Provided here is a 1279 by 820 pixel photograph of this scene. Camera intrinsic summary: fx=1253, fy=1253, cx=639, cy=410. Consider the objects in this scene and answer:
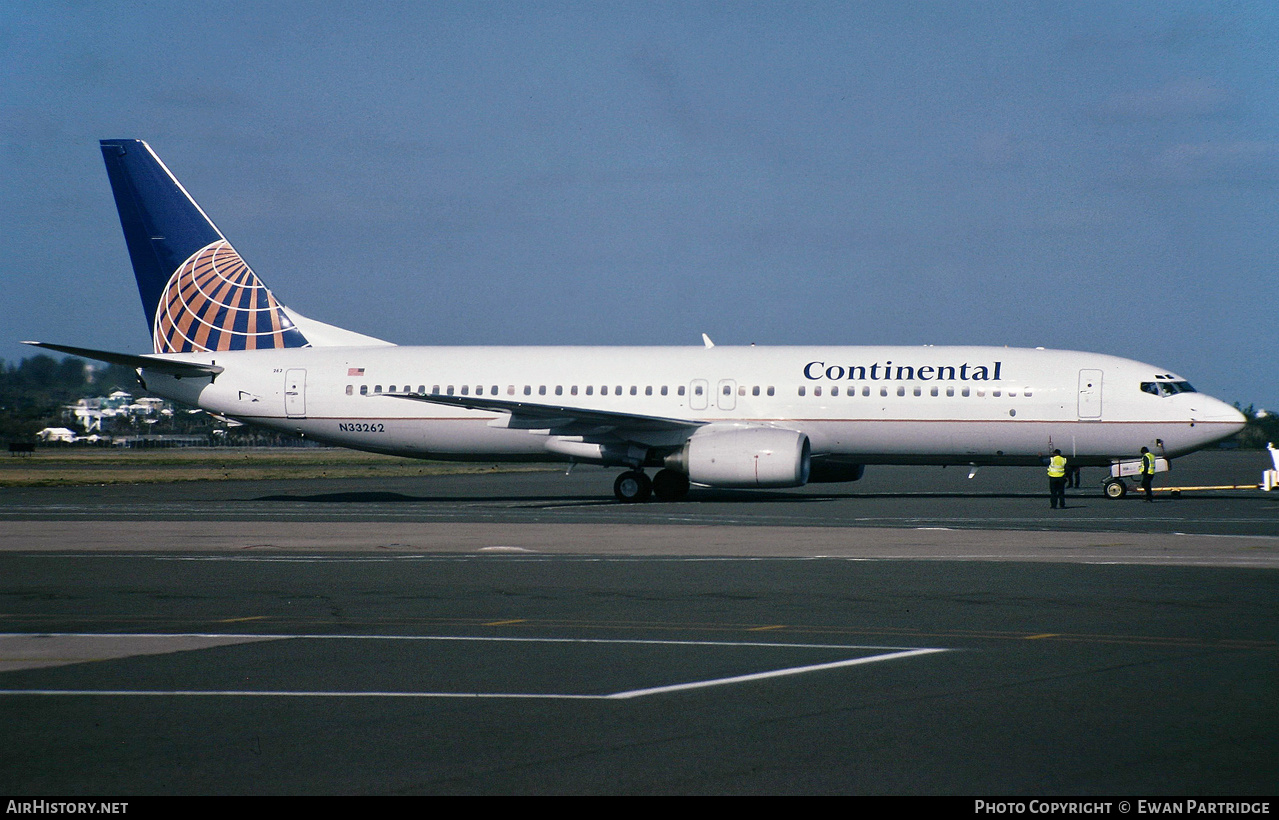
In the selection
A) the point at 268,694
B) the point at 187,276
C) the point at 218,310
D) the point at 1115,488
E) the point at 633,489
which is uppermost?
the point at 187,276

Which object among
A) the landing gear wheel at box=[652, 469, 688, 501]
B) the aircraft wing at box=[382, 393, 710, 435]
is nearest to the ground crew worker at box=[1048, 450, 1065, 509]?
the aircraft wing at box=[382, 393, 710, 435]

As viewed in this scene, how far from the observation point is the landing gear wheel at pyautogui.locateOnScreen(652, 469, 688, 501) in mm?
33375

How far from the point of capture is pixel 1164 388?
105 feet

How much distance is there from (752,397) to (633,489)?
13.2 feet

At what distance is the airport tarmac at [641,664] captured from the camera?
6625mm

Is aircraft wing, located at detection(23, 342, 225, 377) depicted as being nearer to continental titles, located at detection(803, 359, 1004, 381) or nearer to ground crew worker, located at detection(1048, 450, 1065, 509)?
continental titles, located at detection(803, 359, 1004, 381)

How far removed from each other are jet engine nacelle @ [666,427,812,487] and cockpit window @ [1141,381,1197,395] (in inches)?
350

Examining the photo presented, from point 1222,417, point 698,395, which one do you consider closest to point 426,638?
point 698,395

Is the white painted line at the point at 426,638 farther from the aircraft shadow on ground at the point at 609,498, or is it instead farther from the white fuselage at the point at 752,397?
the white fuselage at the point at 752,397

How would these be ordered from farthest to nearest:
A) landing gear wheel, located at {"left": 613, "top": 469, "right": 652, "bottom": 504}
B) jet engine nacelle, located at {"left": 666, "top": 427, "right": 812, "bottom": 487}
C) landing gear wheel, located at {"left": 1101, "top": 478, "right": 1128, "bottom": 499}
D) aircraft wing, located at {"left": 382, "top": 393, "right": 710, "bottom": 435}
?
landing gear wheel, located at {"left": 1101, "top": 478, "right": 1128, "bottom": 499}, landing gear wheel, located at {"left": 613, "top": 469, "right": 652, "bottom": 504}, aircraft wing, located at {"left": 382, "top": 393, "right": 710, "bottom": 435}, jet engine nacelle, located at {"left": 666, "top": 427, "right": 812, "bottom": 487}

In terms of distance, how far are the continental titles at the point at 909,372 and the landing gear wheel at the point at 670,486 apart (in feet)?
14.2

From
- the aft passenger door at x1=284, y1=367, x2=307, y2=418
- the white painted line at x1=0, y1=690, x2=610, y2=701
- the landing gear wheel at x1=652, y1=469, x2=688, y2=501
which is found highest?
the aft passenger door at x1=284, y1=367, x2=307, y2=418

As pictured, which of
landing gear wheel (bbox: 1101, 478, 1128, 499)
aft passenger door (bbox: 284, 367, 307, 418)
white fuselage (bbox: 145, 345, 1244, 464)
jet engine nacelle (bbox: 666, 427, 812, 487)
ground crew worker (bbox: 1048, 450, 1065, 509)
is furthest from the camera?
aft passenger door (bbox: 284, 367, 307, 418)

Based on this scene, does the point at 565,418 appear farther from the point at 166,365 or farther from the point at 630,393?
the point at 166,365
